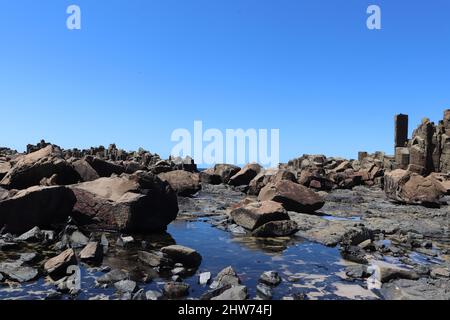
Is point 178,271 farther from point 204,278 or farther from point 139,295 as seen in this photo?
point 139,295

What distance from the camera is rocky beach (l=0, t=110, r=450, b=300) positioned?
7.94 m

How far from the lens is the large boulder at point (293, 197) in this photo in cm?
1798

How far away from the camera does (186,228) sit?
1515 centimetres

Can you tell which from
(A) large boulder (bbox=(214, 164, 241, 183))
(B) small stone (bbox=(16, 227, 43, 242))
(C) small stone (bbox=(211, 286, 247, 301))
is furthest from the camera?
(A) large boulder (bbox=(214, 164, 241, 183))

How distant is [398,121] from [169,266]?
39806 mm

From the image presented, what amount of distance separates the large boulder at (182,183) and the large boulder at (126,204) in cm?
1085

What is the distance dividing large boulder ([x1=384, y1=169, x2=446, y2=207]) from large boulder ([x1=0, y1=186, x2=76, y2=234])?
17138 millimetres

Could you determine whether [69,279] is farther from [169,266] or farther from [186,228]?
[186,228]

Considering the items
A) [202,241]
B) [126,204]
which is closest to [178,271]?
[202,241]

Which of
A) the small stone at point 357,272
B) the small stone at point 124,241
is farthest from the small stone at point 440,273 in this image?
the small stone at point 124,241

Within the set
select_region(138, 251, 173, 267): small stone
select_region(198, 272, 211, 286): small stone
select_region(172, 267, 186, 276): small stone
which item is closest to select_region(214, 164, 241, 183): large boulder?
select_region(138, 251, 173, 267): small stone

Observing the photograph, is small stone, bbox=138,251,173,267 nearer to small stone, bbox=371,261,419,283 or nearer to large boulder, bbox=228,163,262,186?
small stone, bbox=371,261,419,283

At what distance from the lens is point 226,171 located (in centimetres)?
3425

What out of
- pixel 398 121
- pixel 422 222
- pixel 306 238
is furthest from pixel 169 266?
pixel 398 121
